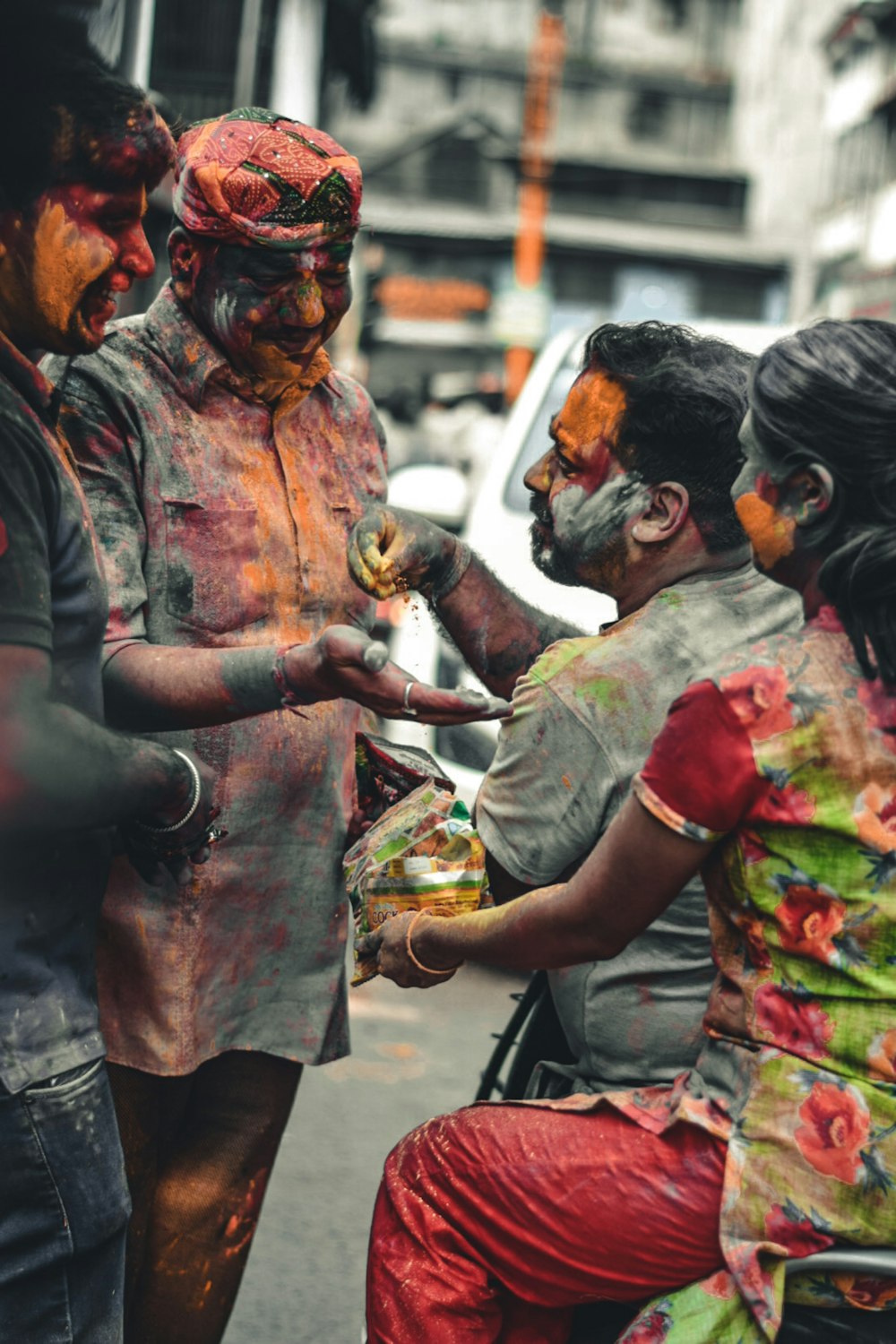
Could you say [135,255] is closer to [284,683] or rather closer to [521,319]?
[284,683]

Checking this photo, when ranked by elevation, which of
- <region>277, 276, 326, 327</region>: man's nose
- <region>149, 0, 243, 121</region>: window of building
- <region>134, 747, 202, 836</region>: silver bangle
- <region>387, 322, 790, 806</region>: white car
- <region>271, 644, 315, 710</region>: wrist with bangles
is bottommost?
<region>387, 322, 790, 806</region>: white car

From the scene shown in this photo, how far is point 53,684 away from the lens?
1777 millimetres

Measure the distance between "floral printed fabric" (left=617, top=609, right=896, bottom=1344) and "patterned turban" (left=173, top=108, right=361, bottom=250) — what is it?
3.29 ft

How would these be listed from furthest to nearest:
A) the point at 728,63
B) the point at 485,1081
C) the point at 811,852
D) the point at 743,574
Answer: the point at 728,63, the point at 485,1081, the point at 743,574, the point at 811,852

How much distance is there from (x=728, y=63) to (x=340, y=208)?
159ft

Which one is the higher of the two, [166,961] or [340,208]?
[340,208]

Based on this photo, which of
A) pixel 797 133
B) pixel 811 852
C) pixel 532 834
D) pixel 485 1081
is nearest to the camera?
pixel 811 852

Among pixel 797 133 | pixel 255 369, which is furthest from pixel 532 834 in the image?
pixel 797 133

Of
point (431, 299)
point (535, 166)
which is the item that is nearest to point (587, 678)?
point (535, 166)

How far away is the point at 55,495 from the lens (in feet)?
5.76

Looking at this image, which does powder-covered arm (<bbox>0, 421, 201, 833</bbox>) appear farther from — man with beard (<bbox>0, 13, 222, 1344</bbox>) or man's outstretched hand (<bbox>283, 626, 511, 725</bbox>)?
man's outstretched hand (<bbox>283, 626, 511, 725</bbox>)

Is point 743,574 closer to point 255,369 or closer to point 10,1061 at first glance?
point 255,369

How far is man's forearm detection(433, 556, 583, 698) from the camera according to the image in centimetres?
254

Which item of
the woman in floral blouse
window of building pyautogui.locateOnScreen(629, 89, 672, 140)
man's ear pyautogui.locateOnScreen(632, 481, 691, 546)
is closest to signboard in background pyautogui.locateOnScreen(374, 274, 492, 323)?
window of building pyautogui.locateOnScreen(629, 89, 672, 140)
